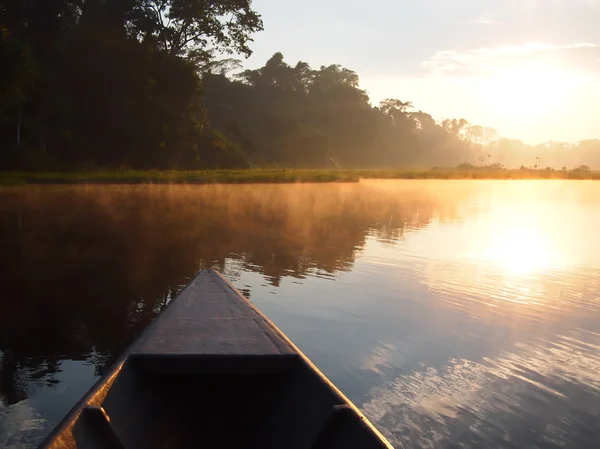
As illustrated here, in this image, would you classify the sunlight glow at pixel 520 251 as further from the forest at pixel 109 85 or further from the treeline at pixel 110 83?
the treeline at pixel 110 83

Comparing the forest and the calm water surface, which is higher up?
the forest

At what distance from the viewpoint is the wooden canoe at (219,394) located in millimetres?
2662

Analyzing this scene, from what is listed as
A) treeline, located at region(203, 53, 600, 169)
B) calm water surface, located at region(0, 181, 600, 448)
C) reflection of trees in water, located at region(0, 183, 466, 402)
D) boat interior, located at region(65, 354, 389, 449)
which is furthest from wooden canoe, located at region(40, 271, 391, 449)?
treeline, located at region(203, 53, 600, 169)

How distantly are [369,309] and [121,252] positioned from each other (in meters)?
5.16

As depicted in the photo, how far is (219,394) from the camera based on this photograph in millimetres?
3281

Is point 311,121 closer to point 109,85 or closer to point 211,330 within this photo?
point 109,85

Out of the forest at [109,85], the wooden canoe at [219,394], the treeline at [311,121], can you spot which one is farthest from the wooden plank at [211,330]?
the treeline at [311,121]

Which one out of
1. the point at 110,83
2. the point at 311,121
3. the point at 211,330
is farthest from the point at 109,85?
the point at 311,121

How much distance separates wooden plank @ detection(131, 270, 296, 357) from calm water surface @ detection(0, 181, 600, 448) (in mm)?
936

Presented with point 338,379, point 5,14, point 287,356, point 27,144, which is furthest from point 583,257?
point 5,14

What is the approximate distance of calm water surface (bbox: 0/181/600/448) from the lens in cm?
408

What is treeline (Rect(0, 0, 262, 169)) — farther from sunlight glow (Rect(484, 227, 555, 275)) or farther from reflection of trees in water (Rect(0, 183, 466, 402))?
sunlight glow (Rect(484, 227, 555, 275))

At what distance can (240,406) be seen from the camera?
3262 mm

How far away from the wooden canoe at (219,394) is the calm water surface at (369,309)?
0.97 metres
